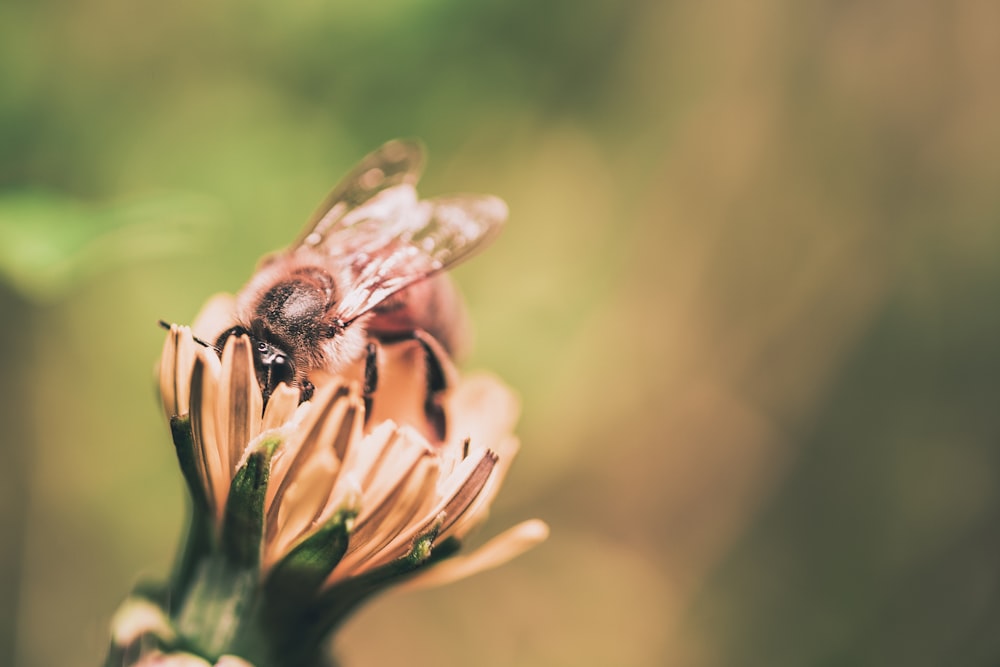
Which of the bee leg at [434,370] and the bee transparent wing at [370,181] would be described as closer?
the bee leg at [434,370]

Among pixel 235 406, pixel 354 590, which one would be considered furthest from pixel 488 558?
pixel 235 406

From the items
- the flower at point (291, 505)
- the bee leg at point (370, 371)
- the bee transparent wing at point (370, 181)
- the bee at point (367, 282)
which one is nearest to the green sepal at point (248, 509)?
the flower at point (291, 505)

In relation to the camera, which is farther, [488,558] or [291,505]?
[488,558]

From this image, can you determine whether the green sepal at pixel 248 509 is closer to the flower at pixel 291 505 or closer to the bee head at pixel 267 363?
the flower at pixel 291 505

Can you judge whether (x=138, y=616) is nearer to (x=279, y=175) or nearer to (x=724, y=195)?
(x=279, y=175)

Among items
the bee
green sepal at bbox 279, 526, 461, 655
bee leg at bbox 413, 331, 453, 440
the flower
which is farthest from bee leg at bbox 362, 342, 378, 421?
green sepal at bbox 279, 526, 461, 655

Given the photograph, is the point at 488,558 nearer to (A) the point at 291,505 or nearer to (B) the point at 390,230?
(A) the point at 291,505
